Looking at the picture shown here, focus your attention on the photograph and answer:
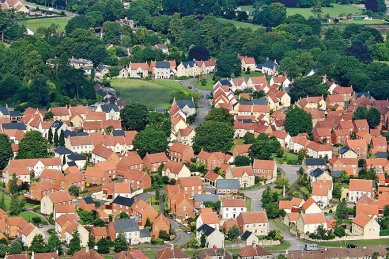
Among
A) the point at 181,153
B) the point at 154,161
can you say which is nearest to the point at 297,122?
the point at 181,153

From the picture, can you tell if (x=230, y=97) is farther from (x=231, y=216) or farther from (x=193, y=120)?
(x=231, y=216)

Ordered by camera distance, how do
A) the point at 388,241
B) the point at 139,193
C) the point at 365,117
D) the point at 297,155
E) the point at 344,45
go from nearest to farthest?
the point at 388,241 < the point at 139,193 < the point at 297,155 < the point at 365,117 < the point at 344,45

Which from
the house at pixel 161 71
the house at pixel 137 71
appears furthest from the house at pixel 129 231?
the house at pixel 161 71

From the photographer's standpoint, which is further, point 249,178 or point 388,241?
point 249,178

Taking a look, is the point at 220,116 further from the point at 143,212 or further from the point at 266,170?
the point at 143,212

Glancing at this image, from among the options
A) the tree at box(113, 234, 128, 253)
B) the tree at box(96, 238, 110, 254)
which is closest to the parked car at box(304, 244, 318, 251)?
the tree at box(113, 234, 128, 253)

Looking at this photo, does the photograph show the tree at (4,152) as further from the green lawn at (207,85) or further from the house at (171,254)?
the green lawn at (207,85)

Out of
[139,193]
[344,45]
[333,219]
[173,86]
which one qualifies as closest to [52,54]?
[173,86]

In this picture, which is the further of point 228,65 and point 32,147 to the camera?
point 228,65
